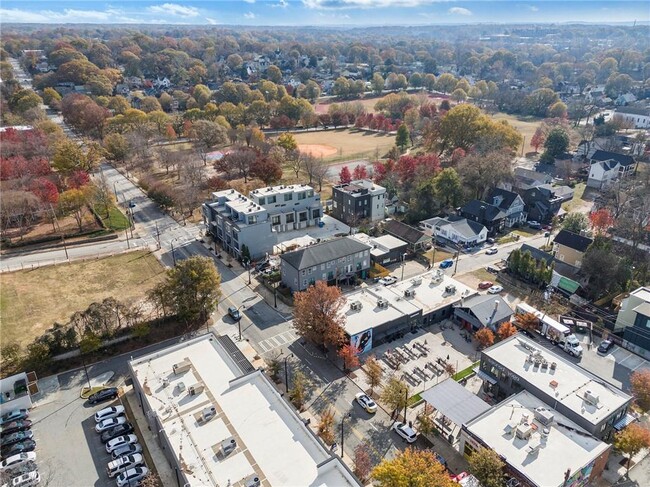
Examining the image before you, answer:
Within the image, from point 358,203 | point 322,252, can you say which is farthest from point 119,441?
point 358,203

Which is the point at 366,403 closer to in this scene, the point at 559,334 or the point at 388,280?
the point at 388,280

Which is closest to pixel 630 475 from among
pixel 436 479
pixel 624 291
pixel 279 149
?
pixel 436 479

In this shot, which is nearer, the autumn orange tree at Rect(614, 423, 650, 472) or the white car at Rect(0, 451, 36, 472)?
the autumn orange tree at Rect(614, 423, 650, 472)

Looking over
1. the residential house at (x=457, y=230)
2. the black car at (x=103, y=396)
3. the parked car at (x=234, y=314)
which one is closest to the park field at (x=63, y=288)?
the parked car at (x=234, y=314)

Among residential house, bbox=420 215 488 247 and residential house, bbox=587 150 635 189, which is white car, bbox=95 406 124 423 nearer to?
residential house, bbox=420 215 488 247

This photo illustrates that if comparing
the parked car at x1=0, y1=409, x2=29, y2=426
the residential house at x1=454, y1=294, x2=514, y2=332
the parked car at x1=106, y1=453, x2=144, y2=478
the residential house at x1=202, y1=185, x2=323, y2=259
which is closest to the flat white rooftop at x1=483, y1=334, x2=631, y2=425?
the residential house at x1=454, y1=294, x2=514, y2=332

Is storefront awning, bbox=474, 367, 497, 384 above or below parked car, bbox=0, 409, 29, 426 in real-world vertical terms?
above
